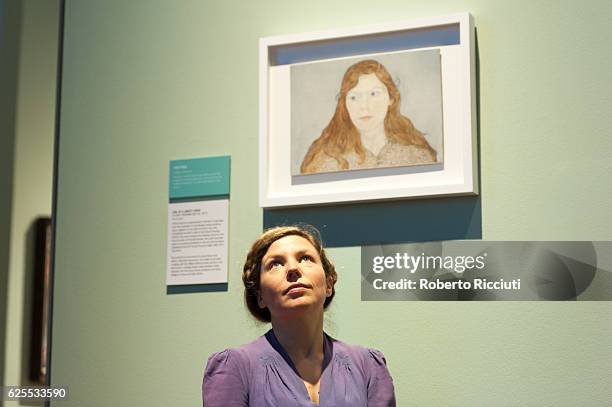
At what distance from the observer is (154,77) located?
2.87m

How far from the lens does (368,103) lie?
2547 millimetres

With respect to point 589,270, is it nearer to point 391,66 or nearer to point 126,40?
point 391,66

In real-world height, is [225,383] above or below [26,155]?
below

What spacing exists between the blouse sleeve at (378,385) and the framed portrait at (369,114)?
48cm

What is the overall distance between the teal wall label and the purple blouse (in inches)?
28.3

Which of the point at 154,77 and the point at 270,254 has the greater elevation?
the point at 154,77

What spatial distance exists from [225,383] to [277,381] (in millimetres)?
99

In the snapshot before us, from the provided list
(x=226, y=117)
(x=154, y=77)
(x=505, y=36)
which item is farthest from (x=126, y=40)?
(x=505, y=36)

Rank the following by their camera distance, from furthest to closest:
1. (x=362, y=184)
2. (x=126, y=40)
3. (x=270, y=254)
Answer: (x=126, y=40) < (x=362, y=184) < (x=270, y=254)

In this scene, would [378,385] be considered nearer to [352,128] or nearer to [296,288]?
[296,288]

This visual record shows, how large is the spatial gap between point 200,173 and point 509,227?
83 centimetres

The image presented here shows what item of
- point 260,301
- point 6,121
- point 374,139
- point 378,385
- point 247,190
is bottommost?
point 378,385

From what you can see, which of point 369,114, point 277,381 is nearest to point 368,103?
point 369,114

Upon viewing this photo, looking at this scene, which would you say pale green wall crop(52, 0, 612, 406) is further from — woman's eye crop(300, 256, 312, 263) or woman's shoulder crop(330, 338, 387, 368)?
woman's eye crop(300, 256, 312, 263)
